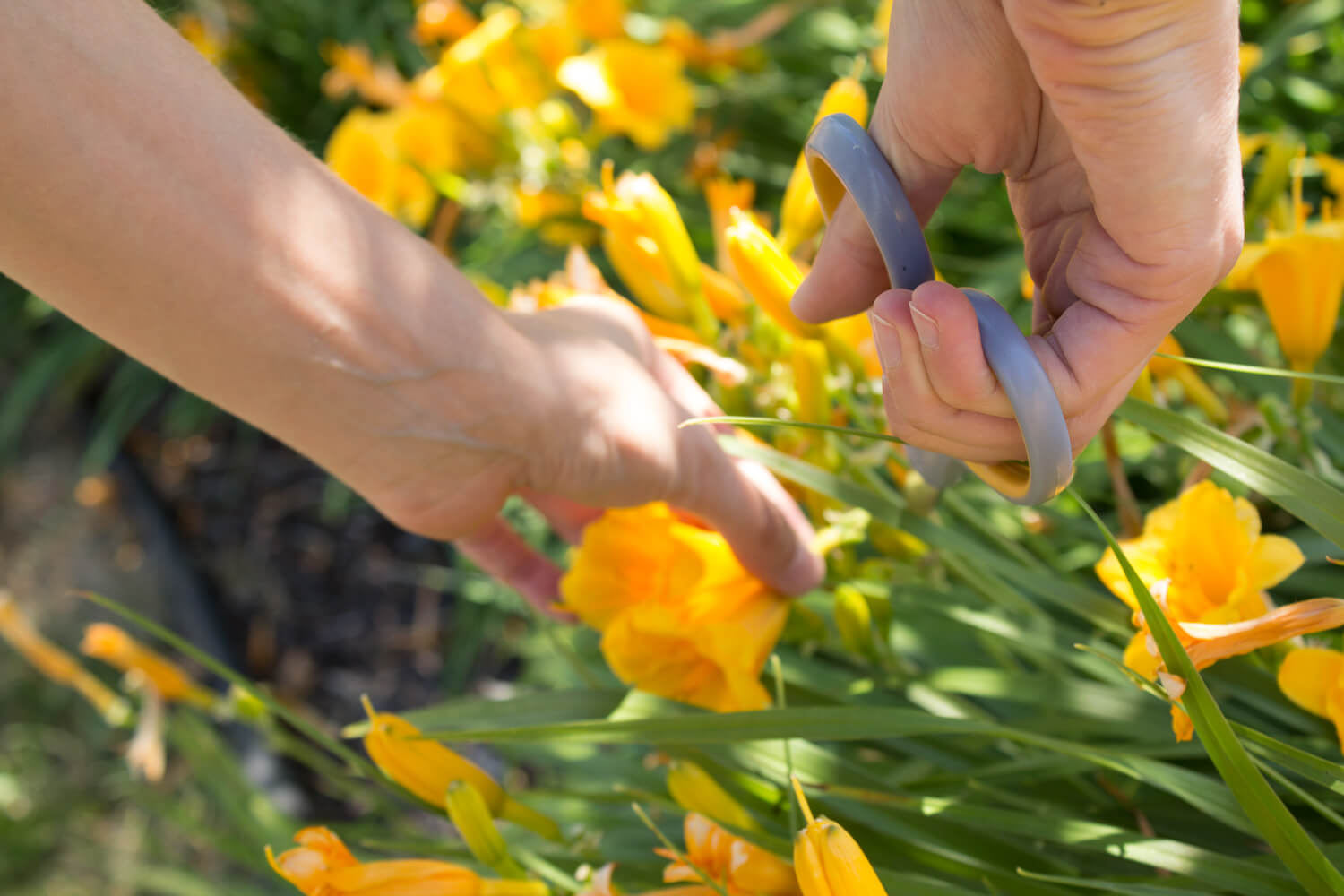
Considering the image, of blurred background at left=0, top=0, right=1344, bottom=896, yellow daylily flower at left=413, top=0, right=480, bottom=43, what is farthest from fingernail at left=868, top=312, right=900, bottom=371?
yellow daylily flower at left=413, top=0, right=480, bottom=43

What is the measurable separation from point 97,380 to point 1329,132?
7.48 ft

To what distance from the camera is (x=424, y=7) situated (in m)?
1.19

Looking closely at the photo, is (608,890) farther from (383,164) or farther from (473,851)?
(383,164)

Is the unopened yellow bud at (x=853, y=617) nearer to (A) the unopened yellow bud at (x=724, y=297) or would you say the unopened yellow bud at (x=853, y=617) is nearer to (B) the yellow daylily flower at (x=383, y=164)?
(A) the unopened yellow bud at (x=724, y=297)

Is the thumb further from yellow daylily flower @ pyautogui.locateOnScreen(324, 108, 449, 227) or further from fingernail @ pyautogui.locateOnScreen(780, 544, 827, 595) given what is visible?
yellow daylily flower @ pyautogui.locateOnScreen(324, 108, 449, 227)

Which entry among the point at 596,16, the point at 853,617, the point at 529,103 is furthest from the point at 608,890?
the point at 596,16

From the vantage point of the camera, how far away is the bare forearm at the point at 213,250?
1.20 feet

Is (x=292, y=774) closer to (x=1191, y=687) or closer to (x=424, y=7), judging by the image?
(x=424, y=7)

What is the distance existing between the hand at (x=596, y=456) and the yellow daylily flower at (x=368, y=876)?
185 millimetres

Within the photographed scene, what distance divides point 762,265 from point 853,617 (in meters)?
0.22

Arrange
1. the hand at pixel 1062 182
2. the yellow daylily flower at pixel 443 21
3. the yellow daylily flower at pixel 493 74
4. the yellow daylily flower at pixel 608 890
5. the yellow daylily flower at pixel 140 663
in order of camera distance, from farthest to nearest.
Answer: the yellow daylily flower at pixel 443 21 < the yellow daylily flower at pixel 493 74 < the yellow daylily flower at pixel 140 663 < the yellow daylily flower at pixel 608 890 < the hand at pixel 1062 182

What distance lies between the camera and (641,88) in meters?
1.16

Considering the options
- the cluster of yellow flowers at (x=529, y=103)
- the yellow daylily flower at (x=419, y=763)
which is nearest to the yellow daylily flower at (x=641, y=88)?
the cluster of yellow flowers at (x=529, y=103)

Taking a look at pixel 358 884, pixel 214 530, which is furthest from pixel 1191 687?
pixel 214 530
